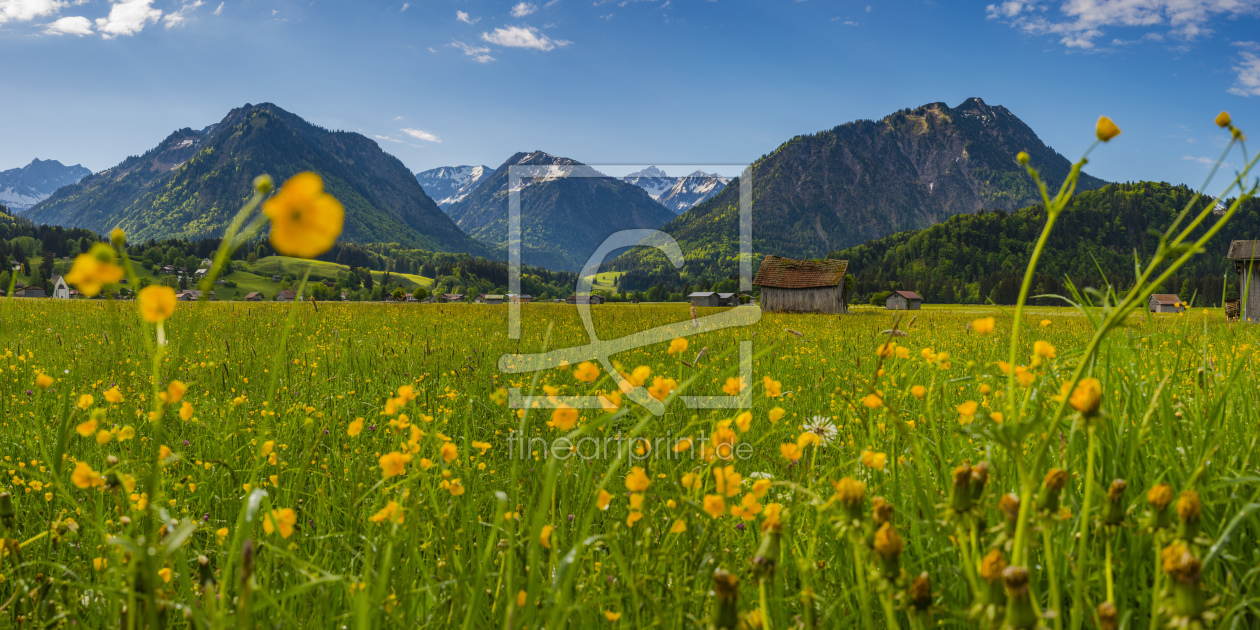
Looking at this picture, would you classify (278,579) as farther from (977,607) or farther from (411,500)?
(977,607)

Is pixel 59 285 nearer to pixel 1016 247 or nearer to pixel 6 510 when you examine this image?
pixel 6 510

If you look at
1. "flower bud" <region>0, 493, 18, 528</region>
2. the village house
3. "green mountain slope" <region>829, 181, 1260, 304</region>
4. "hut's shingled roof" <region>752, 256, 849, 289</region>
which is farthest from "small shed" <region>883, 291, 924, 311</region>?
"flower bud" <region>0, 493, 18, 528</region>

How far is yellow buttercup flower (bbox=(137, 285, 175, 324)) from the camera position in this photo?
858mm

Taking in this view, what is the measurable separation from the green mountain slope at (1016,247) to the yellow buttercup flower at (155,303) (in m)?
124

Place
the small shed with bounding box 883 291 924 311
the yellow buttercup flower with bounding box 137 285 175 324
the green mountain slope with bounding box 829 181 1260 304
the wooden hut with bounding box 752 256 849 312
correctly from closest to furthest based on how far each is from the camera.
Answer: the yellow buttercup flower with bounding box 137 285 175 324
the wooden hut with bounding box 752 256 849 312
the small shed with bounding box 883 291 924 311
the green mountain slope with bounding box 829 181 1260 304

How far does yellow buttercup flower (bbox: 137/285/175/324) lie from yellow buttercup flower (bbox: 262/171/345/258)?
312 millimetres

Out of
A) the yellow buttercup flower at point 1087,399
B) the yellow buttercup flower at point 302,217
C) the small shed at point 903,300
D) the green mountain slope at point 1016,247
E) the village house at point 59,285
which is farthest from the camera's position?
the green mountain slope at point 1016,247

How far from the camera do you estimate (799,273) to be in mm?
41656

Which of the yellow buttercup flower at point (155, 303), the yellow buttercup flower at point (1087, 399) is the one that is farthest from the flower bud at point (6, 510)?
the yellow buttercup flower at point (1087, 399)

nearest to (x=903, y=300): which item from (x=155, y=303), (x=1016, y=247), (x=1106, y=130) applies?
(x=1016, y=247)

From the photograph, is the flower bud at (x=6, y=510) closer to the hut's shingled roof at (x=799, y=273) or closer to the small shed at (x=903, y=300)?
the hut's shingled roof at (x=799, y=273)

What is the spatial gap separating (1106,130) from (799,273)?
42.2 m

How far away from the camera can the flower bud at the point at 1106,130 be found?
1101 mm

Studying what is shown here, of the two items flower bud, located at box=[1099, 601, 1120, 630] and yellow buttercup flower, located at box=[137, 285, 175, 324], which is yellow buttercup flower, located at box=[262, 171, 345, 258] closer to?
yellow buttercup flower, located at box=[137, 285, 175, 324]
